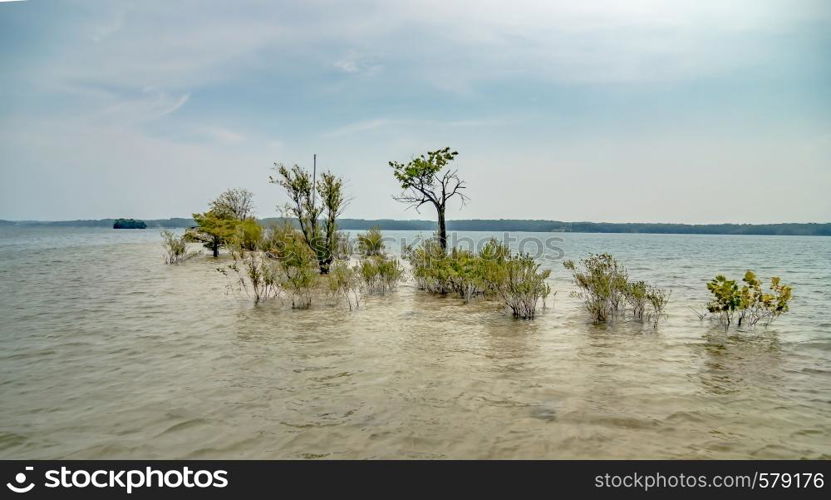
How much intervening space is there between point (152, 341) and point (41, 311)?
17.8 feet

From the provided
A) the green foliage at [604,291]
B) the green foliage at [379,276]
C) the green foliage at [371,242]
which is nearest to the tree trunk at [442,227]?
the green foliage at [371,242]

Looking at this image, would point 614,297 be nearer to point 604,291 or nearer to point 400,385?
A: point 604,291

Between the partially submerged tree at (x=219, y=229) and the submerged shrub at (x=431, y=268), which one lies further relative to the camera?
the partially submerged tree at (x=219, y=229)

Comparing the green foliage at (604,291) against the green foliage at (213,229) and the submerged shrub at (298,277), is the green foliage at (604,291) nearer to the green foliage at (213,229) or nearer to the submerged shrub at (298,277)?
the submerged shrub at (298,277)

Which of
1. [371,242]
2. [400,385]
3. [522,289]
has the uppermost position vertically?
[371,242]

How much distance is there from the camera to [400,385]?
21.3ft

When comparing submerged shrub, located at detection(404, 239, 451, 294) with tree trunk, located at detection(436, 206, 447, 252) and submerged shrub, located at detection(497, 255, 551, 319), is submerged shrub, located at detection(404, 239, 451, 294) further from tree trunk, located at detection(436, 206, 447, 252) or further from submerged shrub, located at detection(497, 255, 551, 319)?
submerged shrub, located at detection(497, 255, 551, 319)

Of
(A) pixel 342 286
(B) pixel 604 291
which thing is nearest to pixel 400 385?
(B) pixel 604 291

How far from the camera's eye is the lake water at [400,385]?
4.64 meters
